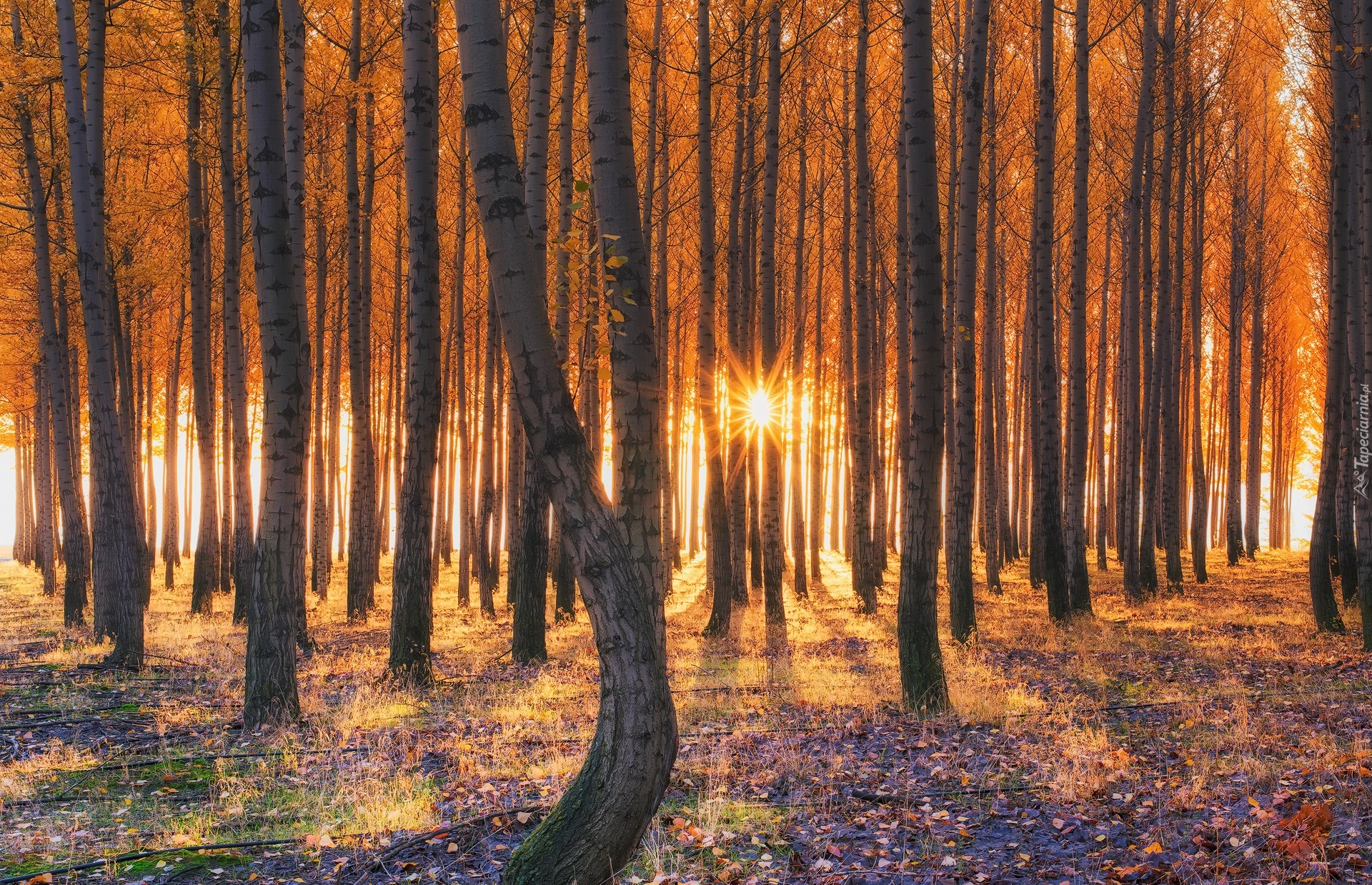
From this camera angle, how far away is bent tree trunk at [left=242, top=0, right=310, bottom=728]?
6.70 meters

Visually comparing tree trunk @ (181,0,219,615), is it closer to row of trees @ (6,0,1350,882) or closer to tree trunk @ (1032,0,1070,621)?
row of trees @ (6,0,1350,882)

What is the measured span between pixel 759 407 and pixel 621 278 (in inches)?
406

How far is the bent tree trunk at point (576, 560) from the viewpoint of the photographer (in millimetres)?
3559

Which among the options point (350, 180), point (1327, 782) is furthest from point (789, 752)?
point (350, 180)

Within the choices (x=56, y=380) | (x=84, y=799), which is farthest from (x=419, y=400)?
(x=56, y=380)

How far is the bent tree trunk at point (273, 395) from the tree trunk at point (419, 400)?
1.58 m

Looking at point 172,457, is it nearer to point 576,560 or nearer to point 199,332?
point 199,332

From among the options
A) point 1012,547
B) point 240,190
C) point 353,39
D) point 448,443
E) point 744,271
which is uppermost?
point 353,39

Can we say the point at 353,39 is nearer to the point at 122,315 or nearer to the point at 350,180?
the point at 350,180

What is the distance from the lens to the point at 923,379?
7016 mm

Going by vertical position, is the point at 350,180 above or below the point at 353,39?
below

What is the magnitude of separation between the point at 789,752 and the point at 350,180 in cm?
898

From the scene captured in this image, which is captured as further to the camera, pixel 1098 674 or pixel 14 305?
pixel 14 305

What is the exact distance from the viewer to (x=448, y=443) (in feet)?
90.0
